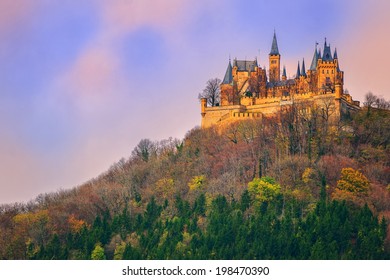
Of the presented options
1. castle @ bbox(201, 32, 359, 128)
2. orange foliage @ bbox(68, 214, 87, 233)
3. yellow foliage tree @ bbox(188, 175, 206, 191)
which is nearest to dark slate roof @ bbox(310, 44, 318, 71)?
castle @ bbox(201, 32, 359, 128)

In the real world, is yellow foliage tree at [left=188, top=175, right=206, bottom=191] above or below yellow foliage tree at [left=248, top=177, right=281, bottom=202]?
above

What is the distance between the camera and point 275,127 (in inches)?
3765

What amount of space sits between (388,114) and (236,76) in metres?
17.1

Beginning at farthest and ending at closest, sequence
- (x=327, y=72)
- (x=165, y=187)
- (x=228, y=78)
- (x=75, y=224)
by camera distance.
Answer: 1. (x=228, y=78)
2. (x=327, y=72)
3. (x=165, y=187)
4. (x=75, y=224)

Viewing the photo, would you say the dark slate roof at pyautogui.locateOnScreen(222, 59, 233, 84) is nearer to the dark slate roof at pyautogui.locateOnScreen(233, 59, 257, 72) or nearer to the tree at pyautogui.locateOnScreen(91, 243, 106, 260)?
the dark slate roof at pyautogui.locateOnScreen(233, 59, 257, 72)

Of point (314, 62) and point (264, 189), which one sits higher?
point (314, 62)

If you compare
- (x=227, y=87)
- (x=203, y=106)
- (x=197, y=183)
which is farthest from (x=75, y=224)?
(x=227, y=87)

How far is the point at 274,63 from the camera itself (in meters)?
110

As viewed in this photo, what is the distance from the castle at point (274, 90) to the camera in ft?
324

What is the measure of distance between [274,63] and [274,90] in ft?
13.9

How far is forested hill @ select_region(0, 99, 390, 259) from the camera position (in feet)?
255

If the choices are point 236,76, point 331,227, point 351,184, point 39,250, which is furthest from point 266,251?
point 236,76

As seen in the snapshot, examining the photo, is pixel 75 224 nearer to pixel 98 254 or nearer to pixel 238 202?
pixel 98 254

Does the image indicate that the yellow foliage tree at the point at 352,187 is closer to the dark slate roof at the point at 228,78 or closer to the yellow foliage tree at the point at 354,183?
the yellow foliage tree at the point at 354,183
